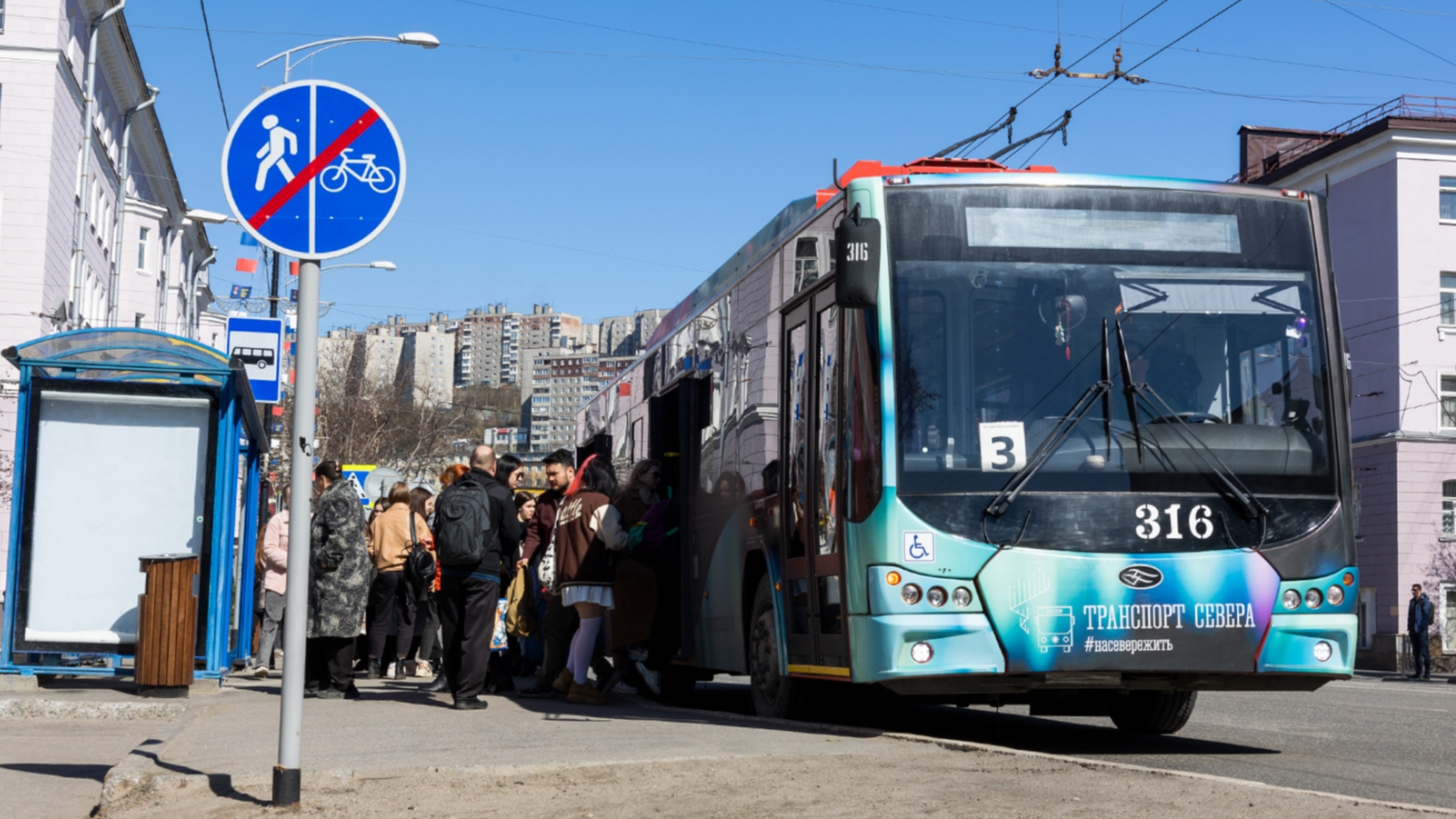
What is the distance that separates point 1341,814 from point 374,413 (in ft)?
164

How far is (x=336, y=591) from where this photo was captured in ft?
42.6

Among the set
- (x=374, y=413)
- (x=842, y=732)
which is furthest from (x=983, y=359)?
(x=374, y=413)

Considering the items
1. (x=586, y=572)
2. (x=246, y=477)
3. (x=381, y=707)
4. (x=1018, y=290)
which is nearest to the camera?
(x=1018, y=290)

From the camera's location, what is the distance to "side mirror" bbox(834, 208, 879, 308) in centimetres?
881

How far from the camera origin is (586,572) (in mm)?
12602

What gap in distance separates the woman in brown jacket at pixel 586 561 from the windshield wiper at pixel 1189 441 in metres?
4.56

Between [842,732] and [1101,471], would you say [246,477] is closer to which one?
[842,732]

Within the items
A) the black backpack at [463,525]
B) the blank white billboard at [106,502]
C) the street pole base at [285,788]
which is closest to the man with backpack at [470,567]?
the black backpack at [463,525]

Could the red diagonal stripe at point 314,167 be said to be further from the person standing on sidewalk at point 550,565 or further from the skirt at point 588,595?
the person standing on sidewalk at point 550,565

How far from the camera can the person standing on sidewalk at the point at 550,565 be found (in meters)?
13.7

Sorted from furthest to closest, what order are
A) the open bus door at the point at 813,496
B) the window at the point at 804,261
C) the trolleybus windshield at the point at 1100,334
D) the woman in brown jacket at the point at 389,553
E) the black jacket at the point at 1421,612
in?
the black jacket at the point at 1421,612
the woman in brown jacket at the point at 389,553
the window at the point at 804,261
the open bus door at the point at 813,496
the trolleybus windshield at the point at 1100,334

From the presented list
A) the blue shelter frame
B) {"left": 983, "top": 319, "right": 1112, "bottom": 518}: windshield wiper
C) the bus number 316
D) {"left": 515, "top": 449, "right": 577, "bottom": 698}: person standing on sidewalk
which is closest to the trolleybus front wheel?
the bus number 316

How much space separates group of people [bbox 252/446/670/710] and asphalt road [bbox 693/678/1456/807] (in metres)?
1.30

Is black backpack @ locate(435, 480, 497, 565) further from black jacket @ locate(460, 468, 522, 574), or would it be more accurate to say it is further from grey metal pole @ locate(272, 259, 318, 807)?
grey metal pole @ locate(272, 259, 318, 807)
